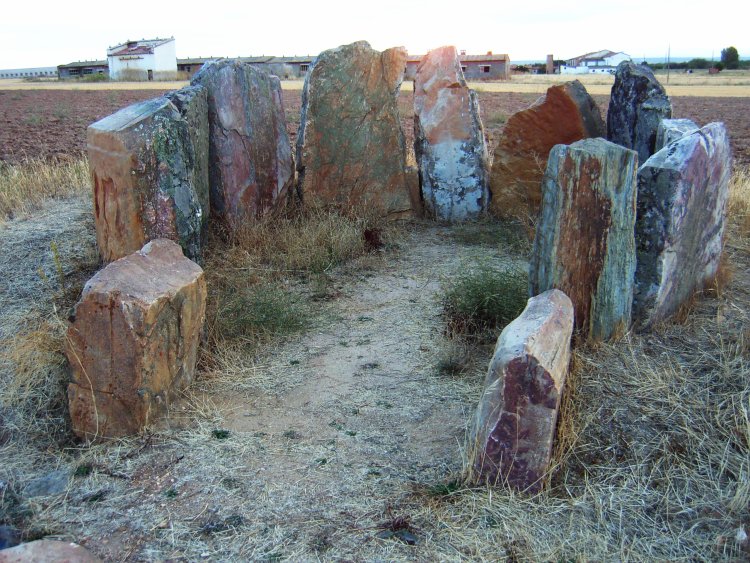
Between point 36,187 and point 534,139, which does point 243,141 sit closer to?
point 534,139

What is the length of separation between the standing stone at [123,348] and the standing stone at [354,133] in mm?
3299

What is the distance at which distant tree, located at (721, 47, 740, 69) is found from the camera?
58906 millimetres

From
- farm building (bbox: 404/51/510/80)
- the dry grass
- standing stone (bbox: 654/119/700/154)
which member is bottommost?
the dry grass

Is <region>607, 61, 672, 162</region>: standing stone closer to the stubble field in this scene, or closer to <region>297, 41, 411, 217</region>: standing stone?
the stubble field

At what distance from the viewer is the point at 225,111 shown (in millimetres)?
5855

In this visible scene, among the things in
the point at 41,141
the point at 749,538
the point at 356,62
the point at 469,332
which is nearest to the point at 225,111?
the point at 356,62

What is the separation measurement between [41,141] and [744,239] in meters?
11.2

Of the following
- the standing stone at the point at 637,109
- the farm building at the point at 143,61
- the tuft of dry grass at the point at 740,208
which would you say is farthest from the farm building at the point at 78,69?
the tuft of dry grass at the point at 740,208

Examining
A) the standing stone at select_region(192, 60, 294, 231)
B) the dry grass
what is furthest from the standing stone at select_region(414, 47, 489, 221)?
the dry grass

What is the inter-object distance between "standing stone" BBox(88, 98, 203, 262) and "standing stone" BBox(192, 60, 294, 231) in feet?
3.89

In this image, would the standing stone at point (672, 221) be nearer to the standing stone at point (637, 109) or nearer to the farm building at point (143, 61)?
the standing stone at point (637, 109)

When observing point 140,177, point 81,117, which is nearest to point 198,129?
point 140,177

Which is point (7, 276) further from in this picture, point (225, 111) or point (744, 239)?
point (744, 239)

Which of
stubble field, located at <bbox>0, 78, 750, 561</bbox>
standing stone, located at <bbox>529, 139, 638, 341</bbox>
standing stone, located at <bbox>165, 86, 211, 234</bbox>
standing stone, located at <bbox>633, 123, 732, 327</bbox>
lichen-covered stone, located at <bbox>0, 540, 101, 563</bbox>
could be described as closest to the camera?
lichen-covered stone, located at <bbox>0, 540, 101, 563</bbox>
